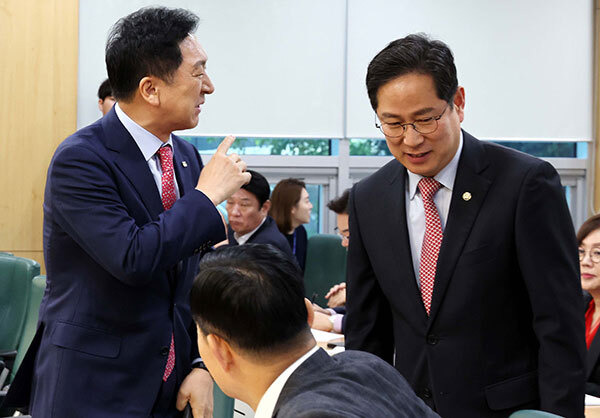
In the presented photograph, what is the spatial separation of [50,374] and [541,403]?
1082 millimetres

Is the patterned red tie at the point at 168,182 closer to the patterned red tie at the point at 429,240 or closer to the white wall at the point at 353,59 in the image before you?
the patterned red tie at the point at 429,240

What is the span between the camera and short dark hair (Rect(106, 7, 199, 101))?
67.2 inches

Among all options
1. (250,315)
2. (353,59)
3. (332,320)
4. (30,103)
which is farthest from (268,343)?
(353,59)

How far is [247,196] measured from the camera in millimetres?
4340

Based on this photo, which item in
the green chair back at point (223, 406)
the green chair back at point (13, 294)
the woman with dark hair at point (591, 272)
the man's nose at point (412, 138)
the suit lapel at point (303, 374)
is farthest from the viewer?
the green chair back at point (13, 294)

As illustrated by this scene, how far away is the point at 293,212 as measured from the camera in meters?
5.46

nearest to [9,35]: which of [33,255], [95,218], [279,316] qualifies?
[33,255]

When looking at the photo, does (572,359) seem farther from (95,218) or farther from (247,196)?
(247,196)

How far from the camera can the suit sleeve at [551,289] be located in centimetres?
159

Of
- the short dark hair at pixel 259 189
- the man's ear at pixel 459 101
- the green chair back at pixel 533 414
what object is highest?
the man's ear at pixel 459 101

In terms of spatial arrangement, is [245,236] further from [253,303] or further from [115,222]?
[253,303]

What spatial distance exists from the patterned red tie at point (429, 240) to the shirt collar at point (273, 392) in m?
0.57

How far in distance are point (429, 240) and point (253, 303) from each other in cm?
65

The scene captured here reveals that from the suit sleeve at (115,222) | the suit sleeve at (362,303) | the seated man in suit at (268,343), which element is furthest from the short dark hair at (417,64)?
the seated man in suit at (268,343)
